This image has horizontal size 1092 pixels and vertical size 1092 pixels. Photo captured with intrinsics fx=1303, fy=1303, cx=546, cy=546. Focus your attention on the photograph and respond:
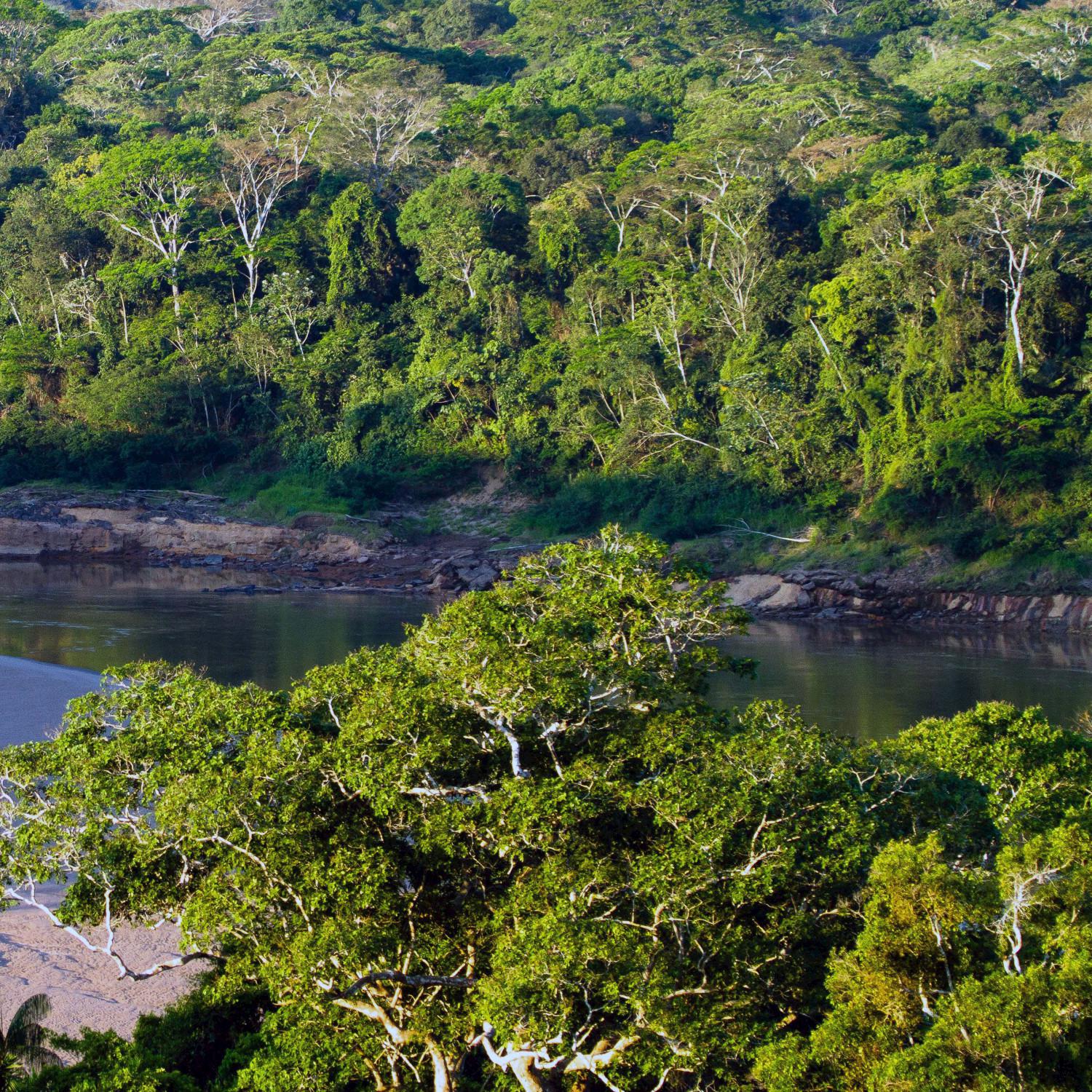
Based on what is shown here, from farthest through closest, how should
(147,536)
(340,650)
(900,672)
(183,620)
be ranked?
(147,536)
(183,620)
(340,650)
(900,672)

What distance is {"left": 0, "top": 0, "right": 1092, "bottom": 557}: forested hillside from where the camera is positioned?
4319 cm

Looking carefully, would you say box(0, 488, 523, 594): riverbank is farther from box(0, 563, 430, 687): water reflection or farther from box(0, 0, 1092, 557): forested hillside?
box(0, 0, 1092, 557): forested hillside

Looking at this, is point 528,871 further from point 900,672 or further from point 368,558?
point 368,558

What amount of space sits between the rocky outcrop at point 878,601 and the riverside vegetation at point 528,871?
27529 millimetres

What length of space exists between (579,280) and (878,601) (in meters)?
20.0

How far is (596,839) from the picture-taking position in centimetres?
Result: 1053

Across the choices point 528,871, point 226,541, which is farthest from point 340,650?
point 528,871

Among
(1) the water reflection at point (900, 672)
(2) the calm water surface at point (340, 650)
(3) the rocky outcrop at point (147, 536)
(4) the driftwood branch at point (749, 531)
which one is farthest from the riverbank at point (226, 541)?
(1) the water reflection at point (900, 672)

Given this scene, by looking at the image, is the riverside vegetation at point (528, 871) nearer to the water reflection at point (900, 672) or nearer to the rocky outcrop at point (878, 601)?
the water reflection at point (900, 672)

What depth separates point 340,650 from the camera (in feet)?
104

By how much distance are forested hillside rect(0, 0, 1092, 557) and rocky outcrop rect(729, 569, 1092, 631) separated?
1.82 metres

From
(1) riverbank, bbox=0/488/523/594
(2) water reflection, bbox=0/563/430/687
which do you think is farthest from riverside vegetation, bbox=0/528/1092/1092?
(1) riverbank, bbox=0/488/523/594

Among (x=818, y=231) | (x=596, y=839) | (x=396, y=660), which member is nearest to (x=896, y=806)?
(x=596, y=839)

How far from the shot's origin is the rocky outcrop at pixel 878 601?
38000 mm
